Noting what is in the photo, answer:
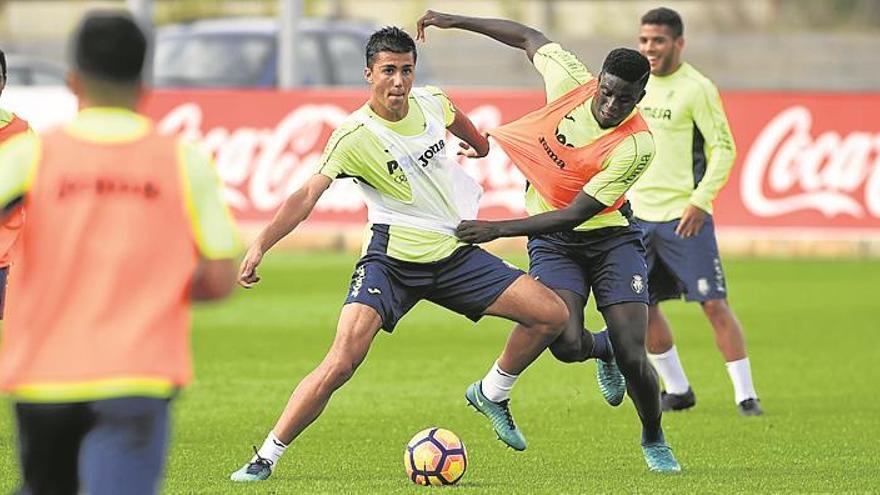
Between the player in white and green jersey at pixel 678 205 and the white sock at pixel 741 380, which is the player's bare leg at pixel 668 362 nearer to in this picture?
the player in white and green jersey at pixel 678 205

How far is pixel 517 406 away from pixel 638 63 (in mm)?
3794

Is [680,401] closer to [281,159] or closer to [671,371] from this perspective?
[671,371]

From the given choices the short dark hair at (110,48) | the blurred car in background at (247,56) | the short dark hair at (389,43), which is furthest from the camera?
the blurred car in background at (247,56)

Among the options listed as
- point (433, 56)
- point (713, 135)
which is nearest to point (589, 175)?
point (713, 135)

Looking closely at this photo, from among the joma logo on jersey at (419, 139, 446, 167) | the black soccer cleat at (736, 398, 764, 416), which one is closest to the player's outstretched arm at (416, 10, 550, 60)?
the joma logo on jersey at (419, 139, 446, 167)

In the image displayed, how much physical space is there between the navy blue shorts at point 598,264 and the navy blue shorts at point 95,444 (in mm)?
4514

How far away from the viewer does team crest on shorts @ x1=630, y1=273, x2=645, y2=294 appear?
969 centimetres

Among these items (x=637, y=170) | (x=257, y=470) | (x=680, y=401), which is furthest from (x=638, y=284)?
(x=680, y=401)

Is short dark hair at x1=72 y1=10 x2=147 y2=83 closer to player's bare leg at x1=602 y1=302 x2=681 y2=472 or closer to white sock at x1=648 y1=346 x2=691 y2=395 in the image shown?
player's bare leg at x1=602 y1=302 x2=681 y2=472

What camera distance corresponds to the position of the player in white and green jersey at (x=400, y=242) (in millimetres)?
9000

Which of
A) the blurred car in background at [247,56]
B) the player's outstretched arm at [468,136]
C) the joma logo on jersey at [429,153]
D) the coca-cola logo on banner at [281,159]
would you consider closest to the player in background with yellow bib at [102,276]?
the joma logo on jersey at [429,153]

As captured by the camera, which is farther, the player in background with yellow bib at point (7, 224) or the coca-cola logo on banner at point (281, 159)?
the coca-cola logo on banner at point (281, 159)

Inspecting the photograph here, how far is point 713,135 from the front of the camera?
39.9 ft

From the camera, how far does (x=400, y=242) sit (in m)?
9.28
